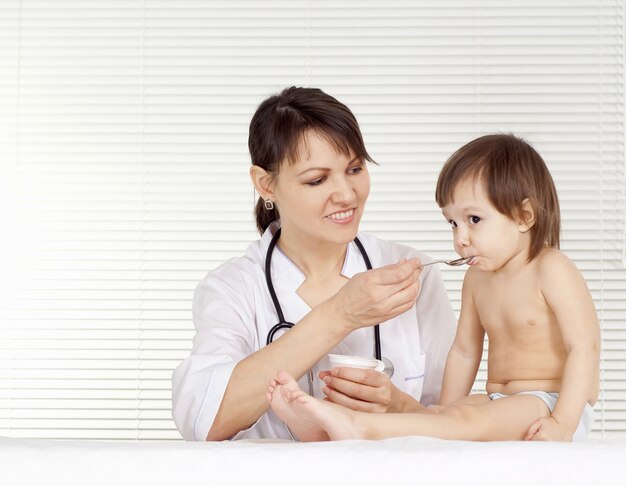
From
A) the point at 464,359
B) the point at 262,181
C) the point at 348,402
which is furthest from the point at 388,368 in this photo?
the point at 262,181

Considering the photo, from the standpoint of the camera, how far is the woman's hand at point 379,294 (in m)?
1.53

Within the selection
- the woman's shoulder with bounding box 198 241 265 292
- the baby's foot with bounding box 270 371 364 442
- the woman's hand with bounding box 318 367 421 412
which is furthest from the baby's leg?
the woman's shoulder with bounding box 198 241 265 292

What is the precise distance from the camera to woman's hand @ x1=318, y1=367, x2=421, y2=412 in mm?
1519

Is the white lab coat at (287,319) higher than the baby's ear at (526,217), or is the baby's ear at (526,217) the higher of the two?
the baby's ear at (526,217)

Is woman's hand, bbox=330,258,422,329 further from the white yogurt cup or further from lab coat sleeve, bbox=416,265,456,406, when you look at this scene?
lab coat sleeve, bbox=416,265,456,406

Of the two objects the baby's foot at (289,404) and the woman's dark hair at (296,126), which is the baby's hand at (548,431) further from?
the woman's dark hair at (296,126)

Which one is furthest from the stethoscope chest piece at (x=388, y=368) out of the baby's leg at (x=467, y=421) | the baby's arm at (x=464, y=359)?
the baby's leg at (x=467, y=421)

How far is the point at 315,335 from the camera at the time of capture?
5.14ft

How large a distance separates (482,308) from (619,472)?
2.53 feet

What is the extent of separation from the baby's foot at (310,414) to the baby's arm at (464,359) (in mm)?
461

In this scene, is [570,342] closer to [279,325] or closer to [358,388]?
[358,388]

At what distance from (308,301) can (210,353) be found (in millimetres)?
327

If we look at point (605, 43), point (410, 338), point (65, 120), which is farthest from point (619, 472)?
point (65, 120)

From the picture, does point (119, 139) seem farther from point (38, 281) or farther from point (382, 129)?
point (382, 129)
